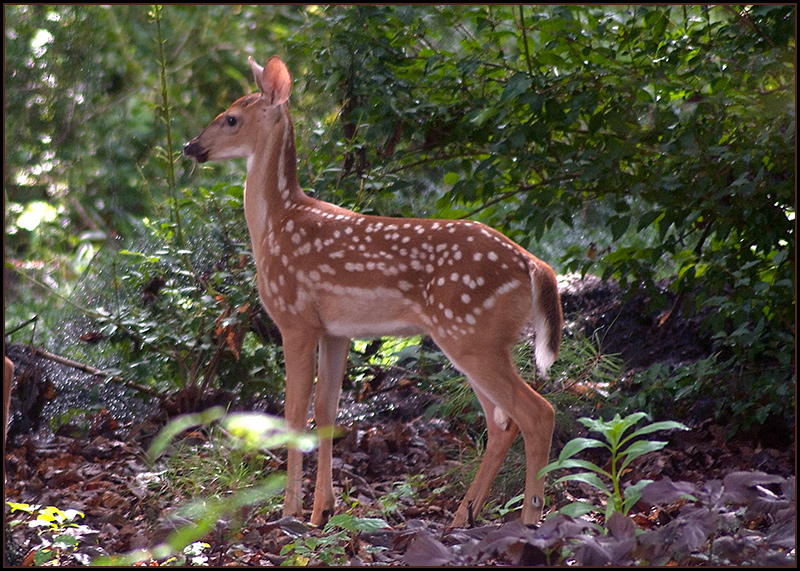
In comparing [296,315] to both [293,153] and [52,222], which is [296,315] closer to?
[293,153]

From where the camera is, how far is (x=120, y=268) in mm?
5027

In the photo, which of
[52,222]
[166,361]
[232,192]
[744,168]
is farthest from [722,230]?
[52,222]

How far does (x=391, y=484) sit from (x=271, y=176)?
1.37 m

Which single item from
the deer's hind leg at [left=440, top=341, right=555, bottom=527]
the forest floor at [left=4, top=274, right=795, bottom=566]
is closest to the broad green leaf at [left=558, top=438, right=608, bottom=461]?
the forest floor at [left=4, top=274, right=795, bottom=566]

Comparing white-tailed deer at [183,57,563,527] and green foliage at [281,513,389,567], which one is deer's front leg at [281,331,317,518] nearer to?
white-tailed deer at [183,57,563,527]

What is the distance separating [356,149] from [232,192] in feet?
2.46

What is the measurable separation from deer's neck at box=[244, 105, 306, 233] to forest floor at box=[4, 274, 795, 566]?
97 cm

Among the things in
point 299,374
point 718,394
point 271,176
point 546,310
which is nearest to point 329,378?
point 299,374

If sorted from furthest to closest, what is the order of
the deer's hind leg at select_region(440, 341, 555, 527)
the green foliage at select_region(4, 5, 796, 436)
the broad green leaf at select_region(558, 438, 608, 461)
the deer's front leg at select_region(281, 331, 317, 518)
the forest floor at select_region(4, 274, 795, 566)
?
the green foliage at select_region(4, 5, 796, 436) < the deer's front leg at select_region(281, 331, 317, 518) < the deer's hind leg at select_region(440, 341, 555, 527) < the forest floor at select_region(4, 274, 795, 566) < the broad green leaf at select_region(558, 438, 608, 461)

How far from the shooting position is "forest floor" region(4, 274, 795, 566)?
282 cm

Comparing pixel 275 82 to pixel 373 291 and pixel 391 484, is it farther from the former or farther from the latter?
pixel 391 484

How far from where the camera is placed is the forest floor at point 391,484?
282cm

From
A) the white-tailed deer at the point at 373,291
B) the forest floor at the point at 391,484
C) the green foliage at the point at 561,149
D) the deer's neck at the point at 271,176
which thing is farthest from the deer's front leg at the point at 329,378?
the green foliage at the point at 561,149

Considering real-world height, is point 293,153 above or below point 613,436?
above
